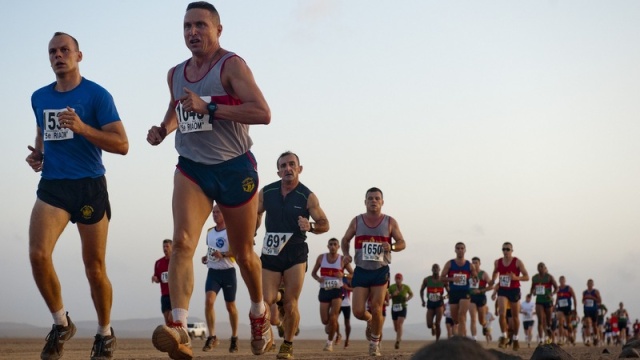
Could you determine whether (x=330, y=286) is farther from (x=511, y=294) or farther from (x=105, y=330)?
(x=105, y=330)

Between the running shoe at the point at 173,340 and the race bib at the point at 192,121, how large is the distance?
1515mm

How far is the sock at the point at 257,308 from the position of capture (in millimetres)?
8477

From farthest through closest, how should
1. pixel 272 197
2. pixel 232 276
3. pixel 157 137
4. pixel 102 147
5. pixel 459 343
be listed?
pixel 232 276, pixel 272 197, pixel 102 147, pixel 157 137, pixel 459 343

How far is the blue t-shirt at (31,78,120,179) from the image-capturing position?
332 inches

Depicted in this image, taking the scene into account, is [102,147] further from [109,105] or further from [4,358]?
[4,358]

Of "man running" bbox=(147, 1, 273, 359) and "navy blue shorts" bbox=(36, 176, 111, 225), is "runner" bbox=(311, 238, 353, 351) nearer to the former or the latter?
"navy blue shorts" bbox=(36, 176, 111, 225)

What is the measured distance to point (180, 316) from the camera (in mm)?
7199

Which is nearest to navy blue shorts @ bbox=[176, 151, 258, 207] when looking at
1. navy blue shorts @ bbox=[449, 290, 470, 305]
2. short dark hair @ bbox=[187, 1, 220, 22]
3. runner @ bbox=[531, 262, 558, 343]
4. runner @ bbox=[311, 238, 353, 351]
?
short dark hair @ bbox=[187, 1, 220, 22]

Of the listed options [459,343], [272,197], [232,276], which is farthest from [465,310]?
[459,343]

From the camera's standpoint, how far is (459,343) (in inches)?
114

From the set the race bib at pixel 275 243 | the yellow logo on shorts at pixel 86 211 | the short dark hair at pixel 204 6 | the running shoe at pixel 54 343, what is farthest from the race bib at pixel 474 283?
the short dark hair at pixel 204 6

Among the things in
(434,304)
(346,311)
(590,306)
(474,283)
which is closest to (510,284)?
(474,283)

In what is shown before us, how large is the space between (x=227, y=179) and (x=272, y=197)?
16.5ft

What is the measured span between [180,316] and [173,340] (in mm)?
447
